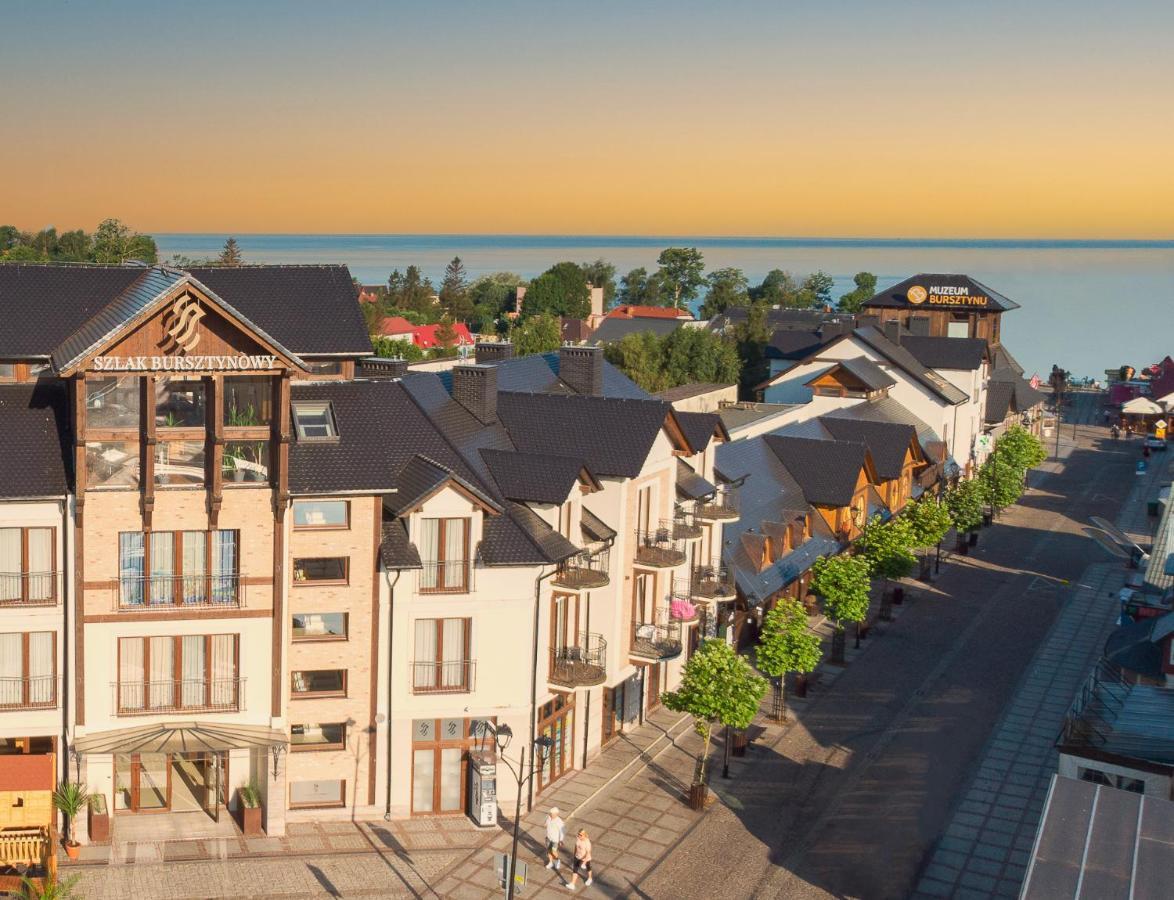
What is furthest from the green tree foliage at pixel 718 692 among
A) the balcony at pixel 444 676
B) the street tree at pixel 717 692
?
the balcony at pixel 444 676

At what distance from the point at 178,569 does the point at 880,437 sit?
1979 inches

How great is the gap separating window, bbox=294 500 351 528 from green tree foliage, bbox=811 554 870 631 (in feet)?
81.8

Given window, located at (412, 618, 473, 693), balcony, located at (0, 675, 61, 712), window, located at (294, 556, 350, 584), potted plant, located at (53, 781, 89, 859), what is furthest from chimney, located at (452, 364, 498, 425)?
potted plant, located at (53, 781, 89, 859)

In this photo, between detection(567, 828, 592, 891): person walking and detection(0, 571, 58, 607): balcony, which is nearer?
detection(567, 828, 592, 891): person walking

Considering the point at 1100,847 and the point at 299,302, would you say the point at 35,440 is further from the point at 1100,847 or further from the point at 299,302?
the point at 1100,847

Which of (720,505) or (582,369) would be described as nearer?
(582,369)

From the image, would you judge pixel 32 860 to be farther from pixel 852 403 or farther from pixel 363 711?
pixel 852 403

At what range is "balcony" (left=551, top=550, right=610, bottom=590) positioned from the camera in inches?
1635

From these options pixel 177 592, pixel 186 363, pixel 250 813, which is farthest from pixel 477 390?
pixel 250 813

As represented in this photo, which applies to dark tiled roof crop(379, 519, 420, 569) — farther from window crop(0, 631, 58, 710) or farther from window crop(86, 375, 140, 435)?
window crop(0, 631, 58, 710)

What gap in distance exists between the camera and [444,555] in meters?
39.3

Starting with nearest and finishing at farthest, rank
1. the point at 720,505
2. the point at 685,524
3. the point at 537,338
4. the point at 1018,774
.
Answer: the point at 1018,774
the point at 685,524
the point at 720,505
the point at 537,338

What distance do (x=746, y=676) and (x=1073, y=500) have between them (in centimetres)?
6393

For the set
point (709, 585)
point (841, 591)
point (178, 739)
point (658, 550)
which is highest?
point (658, 550)
